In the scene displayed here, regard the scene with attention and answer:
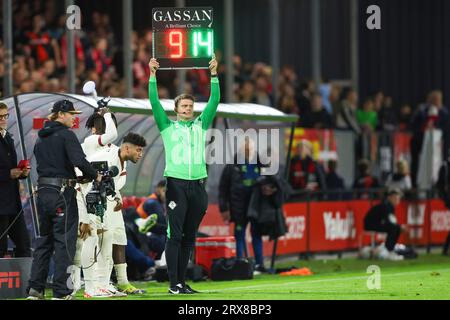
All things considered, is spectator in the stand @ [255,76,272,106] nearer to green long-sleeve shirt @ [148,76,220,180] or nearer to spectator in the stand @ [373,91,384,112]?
spectator in the stand @ [373,91,384,112]

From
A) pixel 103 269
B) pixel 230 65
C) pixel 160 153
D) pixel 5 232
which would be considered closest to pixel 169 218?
pixel 103 269

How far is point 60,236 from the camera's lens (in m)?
15.4

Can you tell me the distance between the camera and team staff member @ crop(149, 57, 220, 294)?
16.0 metres

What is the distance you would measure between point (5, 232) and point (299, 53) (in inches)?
737

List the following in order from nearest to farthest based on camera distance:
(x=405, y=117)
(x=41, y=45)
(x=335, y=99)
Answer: (x=41, y=45), (x=335, y=99), (x=405, y=117)

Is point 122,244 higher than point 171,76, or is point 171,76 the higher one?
point 171,76

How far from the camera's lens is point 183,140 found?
16.2 meters

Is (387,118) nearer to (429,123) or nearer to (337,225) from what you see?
(429,123)

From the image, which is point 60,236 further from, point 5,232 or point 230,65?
point 230,65

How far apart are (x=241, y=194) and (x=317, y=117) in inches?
267

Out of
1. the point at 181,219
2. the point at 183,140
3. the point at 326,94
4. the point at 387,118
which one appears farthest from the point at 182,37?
the point at 387,118

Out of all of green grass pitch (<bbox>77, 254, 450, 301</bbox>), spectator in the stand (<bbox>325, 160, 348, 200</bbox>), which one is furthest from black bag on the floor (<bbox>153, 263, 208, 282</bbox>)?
spectator in the stand (<bbox>325, 160, 348, 200</bbox>)

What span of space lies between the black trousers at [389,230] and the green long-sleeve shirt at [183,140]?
10223 millimetres
